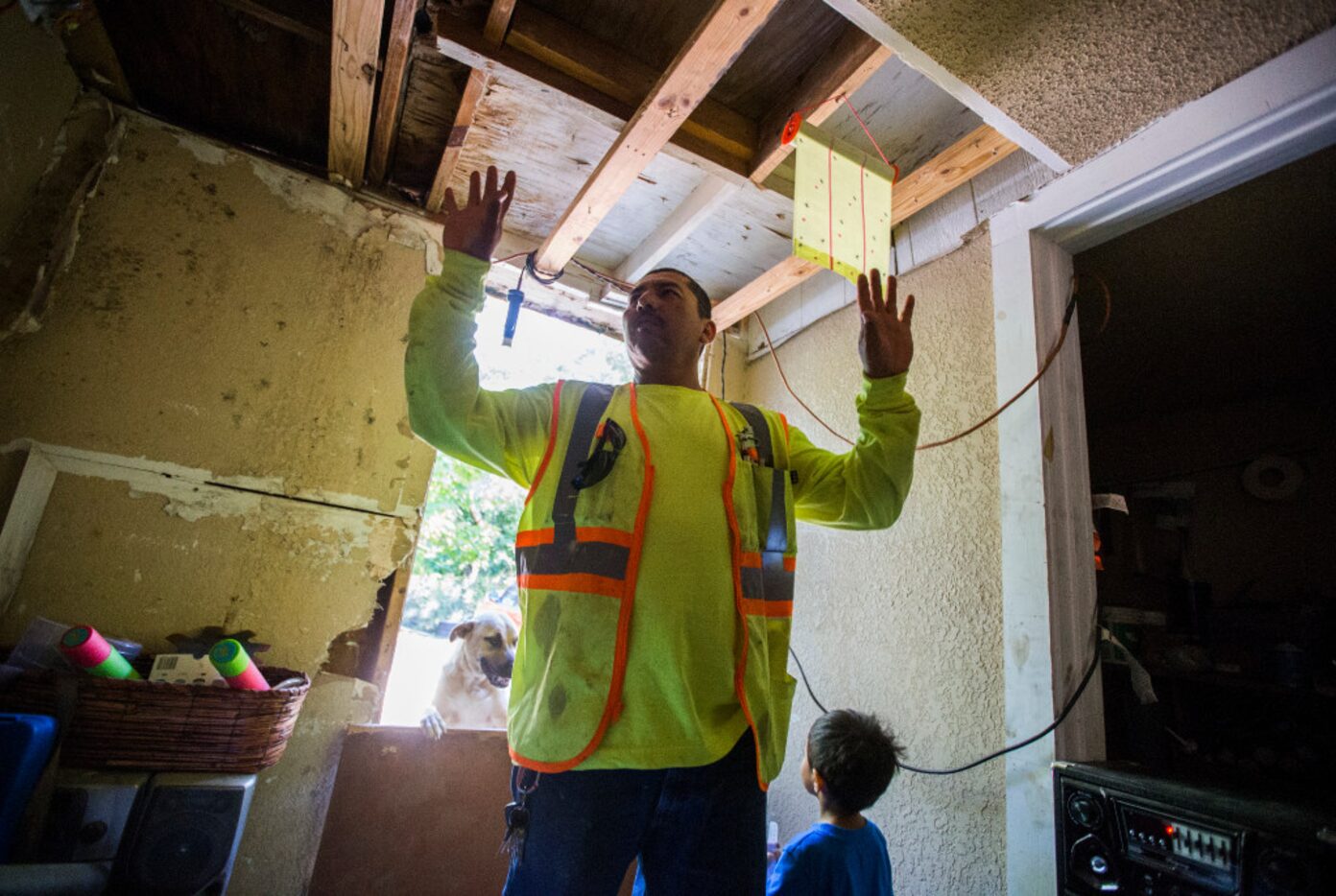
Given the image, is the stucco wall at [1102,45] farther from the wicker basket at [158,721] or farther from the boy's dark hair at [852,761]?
the wicker basket at [158,721]

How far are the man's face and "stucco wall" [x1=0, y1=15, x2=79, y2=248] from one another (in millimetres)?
1586

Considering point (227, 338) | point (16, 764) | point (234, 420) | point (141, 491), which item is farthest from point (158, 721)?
point (227, 338)

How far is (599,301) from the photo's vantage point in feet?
9.27

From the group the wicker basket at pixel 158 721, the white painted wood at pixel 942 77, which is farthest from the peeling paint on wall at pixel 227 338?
the white painted wood at pixel 942 77

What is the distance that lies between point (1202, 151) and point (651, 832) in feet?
5.77

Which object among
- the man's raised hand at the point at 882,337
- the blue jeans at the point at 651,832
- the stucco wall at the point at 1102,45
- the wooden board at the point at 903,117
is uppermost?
the wooden board at the point at 903,117

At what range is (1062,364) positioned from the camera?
1.57 metres

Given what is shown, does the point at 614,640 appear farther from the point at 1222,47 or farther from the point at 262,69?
the point at 262,69

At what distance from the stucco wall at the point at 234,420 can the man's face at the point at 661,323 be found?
3.73 ft

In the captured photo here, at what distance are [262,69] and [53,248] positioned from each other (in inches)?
32.8

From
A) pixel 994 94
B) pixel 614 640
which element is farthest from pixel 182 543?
pixel 994 94

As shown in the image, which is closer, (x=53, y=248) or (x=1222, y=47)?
(x=1222, y=47)

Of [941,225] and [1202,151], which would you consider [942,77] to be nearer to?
[1202,151]

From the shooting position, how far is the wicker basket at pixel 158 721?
1313mm
